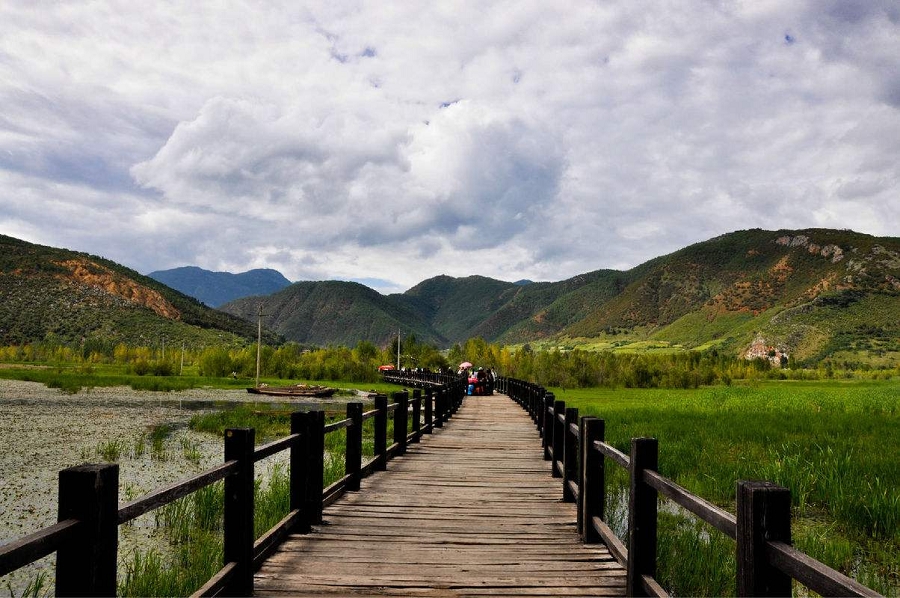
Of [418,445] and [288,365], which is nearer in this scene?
[418,445]

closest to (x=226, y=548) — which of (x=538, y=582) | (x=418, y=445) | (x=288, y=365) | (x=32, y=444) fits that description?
(x=538, y=582)

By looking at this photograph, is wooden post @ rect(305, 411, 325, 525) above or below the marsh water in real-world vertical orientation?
above

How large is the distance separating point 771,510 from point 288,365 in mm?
77868

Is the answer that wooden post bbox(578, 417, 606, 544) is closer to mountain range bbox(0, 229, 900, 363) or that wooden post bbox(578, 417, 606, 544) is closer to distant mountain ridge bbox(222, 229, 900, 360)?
mountain range bbox(0, 229, 900, 363)

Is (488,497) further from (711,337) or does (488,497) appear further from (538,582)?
(711,337)

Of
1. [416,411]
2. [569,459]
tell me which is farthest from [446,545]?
[416,411]

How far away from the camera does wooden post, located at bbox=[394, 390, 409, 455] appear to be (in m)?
10.0

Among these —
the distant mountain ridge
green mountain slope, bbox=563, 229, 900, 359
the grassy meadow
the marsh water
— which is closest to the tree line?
the distant mountain ridge

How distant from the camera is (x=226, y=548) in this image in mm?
4176

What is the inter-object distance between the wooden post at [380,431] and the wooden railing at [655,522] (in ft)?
8.53

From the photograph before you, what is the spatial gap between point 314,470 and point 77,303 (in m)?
113

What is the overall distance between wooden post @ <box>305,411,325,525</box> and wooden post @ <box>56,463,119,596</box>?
10.3 feet

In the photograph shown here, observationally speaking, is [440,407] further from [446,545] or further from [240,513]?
[240,513]

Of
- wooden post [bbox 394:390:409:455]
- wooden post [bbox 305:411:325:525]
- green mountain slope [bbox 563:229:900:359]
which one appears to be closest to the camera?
wooden post [bbox 305:411:325:525]
